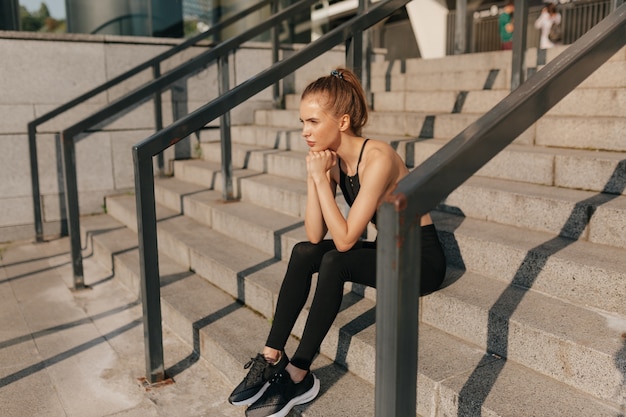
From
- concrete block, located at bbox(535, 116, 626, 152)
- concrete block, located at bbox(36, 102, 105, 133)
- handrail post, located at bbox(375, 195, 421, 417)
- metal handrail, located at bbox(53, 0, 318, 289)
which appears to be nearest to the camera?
handrail post, located at bbox(375, 195, 421, 417)

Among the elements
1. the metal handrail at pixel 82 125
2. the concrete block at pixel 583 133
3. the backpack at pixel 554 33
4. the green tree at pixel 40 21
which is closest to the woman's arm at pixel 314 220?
the concrete block at pixel 583 133

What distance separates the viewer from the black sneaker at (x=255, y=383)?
2410 millimetres

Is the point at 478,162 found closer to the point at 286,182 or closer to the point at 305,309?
the point at 305,309

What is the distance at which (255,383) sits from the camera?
2424mm

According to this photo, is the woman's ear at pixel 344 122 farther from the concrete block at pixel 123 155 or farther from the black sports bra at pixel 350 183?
the concrete block at pixel 123 155

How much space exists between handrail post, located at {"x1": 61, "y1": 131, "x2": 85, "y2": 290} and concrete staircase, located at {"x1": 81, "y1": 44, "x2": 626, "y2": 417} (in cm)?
34

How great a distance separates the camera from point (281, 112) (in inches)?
248

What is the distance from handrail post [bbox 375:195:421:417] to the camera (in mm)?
1366

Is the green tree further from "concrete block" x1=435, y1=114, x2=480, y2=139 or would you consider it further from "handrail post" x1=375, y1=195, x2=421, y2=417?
"handrail post" x1=375, y1=195, x2=421, y2=417

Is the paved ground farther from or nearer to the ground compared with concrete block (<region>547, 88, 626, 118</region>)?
nearer to the ground

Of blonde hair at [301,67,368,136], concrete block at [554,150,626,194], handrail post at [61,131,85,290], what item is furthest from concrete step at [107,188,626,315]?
handrail post at [61,131,85,290]

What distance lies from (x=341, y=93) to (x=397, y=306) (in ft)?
4.02

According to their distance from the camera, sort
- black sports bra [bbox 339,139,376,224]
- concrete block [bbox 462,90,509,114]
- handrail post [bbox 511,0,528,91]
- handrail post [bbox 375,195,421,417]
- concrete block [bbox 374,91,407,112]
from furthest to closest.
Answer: concrete block [bbox 374,91,407,112]
concrete block [bbox 462,90,509,114]
handrail post [bbox 511,0,528,91]
black sports bra [bbox 339,139,376,224]
handrail post [bbox 375,195,421,417]

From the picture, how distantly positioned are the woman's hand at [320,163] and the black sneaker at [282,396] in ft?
2.81
